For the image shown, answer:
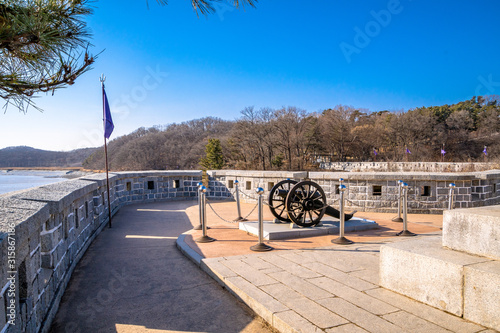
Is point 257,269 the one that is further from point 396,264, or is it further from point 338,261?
point 396,264

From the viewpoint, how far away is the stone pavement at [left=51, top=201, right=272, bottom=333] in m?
3.09

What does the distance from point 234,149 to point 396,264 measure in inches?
1507

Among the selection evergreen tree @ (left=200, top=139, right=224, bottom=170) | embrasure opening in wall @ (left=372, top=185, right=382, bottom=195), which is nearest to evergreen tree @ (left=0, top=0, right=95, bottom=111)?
embrasure opening in wall @ (left=372, top=185, right=382, bottom=195)

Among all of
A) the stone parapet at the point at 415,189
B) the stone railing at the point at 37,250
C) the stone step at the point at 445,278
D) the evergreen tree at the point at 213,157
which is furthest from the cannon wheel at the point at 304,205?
the evergreen tree at the point at 213,157

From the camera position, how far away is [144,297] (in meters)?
3.74

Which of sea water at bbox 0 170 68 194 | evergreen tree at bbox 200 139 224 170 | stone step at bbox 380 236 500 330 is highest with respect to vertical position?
evergreen tree at bbox 200 139 224 170

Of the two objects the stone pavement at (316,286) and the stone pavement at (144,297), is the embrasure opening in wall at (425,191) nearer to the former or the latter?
the stone pavement at (316,286)

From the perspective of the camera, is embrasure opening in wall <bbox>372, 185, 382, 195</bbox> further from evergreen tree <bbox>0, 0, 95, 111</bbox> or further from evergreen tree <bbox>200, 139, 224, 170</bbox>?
evergreen tree <bbox>200, 139, 224, 170</bbox>

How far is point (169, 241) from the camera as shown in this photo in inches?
258

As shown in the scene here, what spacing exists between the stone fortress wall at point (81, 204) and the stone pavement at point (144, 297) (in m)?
0.22

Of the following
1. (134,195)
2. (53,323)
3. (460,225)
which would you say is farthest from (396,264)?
(134,195)

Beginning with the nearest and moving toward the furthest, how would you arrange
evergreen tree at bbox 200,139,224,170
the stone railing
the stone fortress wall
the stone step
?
the stone railing
the stone fortress wall
the stone step
evergreen tree at bbox 200,139,224,170

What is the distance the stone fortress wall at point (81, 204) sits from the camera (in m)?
2.30

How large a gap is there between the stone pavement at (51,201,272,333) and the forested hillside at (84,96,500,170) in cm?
3002
